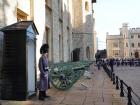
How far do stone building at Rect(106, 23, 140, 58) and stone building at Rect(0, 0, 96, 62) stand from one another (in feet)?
278

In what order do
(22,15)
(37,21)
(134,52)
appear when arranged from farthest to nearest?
(134,52)
(37,21)
(22,15)

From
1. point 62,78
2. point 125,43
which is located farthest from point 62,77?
point 125,43

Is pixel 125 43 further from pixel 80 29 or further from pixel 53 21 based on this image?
pixel 53 21

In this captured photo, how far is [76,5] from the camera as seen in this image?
41469 millimetres

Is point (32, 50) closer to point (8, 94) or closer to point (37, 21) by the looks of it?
point (8, 94)

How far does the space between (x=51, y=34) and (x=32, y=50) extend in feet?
29.9

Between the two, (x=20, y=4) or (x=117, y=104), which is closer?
(x=117, y=104)

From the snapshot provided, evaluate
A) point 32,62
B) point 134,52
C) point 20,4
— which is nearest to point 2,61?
point 32,62

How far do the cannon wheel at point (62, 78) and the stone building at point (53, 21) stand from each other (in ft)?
5.74

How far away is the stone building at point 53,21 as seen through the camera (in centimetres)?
1294

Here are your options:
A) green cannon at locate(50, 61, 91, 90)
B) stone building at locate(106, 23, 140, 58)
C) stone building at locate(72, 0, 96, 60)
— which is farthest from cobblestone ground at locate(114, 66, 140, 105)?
stone building at locate(106, 23, 140, 58)

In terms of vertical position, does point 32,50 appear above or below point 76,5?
below

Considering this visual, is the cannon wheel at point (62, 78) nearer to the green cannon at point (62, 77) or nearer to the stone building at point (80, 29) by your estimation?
the green cannon at point (62, 77)

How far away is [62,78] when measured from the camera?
14.8 metres
